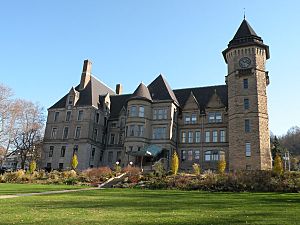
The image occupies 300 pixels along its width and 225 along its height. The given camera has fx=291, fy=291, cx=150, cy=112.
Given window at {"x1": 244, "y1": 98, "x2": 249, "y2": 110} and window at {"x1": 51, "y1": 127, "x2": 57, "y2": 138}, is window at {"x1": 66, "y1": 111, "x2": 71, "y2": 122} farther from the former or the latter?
window at {"x1": 244, "y1": 98, "x2": 249, "y2": 110}

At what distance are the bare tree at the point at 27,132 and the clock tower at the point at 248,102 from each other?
3497cm

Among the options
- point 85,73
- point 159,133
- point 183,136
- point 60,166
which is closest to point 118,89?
point 85,73

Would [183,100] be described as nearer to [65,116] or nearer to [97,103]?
[97,103]

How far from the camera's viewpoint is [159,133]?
44625mm

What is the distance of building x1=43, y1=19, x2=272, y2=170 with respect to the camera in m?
39.2

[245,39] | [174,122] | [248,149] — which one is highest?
[245,39]

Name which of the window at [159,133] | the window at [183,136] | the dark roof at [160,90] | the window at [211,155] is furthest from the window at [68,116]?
the window at [211,155]

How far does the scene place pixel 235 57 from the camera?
41.8 m

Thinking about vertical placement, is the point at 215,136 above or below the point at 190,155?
above

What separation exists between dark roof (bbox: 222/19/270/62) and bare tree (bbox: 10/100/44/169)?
117 ft

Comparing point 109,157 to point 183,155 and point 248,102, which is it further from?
point 248,102

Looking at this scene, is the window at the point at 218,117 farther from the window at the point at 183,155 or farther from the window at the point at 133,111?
the window at the point at 133,111

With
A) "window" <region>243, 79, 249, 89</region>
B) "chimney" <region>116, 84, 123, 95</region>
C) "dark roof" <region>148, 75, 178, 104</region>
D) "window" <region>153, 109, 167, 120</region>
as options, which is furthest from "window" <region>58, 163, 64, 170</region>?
"window" <region>243, 79, 249, 89</region>

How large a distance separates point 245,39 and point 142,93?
56.5 feet
